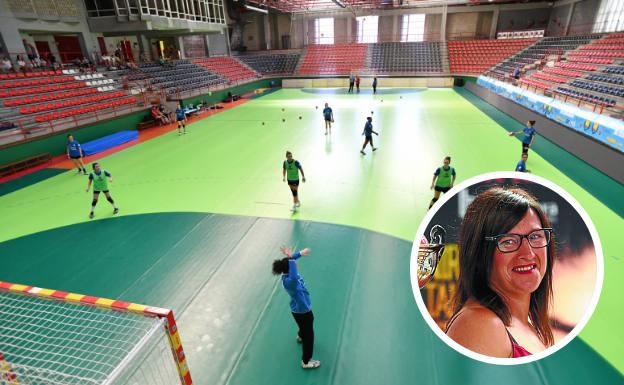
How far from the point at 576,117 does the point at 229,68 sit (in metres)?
32.8

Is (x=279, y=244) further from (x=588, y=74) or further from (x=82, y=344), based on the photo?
(x=588, y=74)

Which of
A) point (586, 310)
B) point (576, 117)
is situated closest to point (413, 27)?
point (576, 117)

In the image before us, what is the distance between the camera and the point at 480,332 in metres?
1.29

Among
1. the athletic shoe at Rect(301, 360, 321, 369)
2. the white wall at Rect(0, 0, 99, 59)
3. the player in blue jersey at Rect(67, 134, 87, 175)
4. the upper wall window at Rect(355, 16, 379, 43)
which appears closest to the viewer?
the athletic shoe at Rect(301, 360, 321, 369)

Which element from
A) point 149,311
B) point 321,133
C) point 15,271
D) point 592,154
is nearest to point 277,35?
point 321,133

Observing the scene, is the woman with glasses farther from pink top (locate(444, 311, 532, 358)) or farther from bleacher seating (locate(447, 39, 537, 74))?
bleacher seating (locate(447, 39, 537, 74))

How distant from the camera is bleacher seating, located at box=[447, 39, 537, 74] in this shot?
113ft

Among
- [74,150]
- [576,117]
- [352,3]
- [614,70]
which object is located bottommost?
[74,150]

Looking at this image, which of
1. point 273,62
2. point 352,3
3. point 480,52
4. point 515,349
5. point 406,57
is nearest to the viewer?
point 515,349

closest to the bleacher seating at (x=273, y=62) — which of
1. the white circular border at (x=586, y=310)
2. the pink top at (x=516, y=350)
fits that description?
the white circular border at (x=586, y=310)

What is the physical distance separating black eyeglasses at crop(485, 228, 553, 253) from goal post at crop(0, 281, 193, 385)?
2.86m

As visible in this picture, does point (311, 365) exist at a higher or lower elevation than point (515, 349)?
lower

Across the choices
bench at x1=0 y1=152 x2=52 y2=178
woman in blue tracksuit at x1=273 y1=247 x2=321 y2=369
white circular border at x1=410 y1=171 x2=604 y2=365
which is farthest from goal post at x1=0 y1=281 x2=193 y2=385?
bench at x1=0 y1=152 x2=52 y2=178

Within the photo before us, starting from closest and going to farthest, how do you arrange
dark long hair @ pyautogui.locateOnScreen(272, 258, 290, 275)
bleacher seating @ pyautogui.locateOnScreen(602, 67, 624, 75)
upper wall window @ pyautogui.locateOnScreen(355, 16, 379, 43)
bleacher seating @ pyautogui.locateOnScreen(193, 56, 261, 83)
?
dark long hair @ pyautogui.locateOnScreen(272, 258, 290, 275) < bleacher seating @ pyautogui.locateOnScreen(602, 67, 624, 75) < bleacher seating @ pyautogui.locateOnScreen(193, 56, 261, 83) < upper wall window @ pyautogui.locateOnScreen(355, 16, 379, 43)
